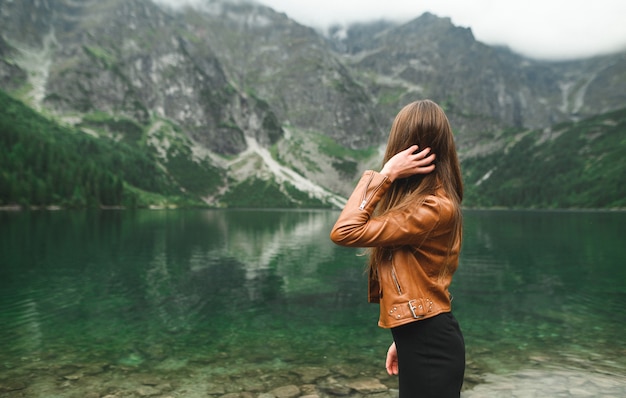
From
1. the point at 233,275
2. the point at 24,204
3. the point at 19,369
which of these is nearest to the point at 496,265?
the point at 233,275

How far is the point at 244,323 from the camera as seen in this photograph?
70.6ft

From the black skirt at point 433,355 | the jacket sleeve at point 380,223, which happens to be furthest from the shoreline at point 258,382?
the jacket sleeve at point 380,223

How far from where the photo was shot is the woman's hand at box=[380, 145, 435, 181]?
4.23 metres

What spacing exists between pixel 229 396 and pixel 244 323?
914 centimetres

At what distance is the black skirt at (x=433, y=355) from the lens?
163 inches

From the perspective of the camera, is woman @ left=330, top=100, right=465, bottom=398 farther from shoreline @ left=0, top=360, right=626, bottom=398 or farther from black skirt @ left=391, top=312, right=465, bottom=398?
shoreline @ left=0, top=360, right=626, bottom=398

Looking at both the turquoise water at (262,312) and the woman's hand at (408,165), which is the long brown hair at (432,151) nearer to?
the woman's hand at (408,165)

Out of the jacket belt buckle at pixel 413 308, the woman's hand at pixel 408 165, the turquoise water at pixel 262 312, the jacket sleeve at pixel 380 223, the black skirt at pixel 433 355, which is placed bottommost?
the turquoise water at pixel 262 312

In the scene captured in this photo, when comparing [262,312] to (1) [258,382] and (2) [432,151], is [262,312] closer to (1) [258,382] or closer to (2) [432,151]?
(1) [258,382]

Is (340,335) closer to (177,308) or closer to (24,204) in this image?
(177,308)

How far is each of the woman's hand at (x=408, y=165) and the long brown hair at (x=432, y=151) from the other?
159 mm

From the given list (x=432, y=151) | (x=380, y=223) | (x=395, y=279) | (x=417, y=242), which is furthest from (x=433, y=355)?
(x=432, y=151)

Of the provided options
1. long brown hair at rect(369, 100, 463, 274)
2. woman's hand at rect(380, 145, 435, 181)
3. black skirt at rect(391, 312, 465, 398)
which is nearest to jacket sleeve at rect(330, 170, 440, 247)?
woman's hand at rect(380, 145, 435, 181)

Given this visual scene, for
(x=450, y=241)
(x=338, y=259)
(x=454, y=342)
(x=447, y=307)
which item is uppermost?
(x=450, y=241)
